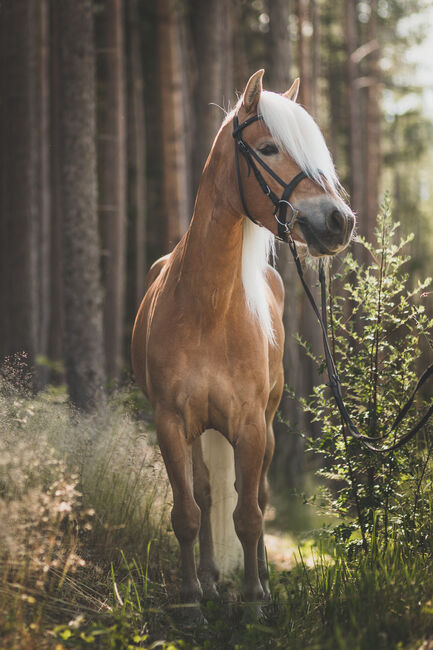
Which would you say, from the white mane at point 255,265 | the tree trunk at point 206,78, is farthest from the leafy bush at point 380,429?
the tree trunk at point 206,78

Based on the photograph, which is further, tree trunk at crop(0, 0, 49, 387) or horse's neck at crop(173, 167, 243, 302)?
tree trunk at crop(0, 0, 49, 387)

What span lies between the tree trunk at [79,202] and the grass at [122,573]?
2674 millimetres

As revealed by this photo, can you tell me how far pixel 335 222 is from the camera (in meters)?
3.26

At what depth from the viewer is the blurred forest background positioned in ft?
25.9

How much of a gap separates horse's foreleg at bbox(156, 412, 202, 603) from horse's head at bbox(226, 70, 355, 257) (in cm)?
134

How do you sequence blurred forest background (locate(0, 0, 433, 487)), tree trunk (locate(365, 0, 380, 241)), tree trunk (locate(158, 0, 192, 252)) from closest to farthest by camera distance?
blurred forest background (locate(0, 0, 433, 487)) → tree trunk (locate(158, 0, 192, 252)) → tree trunk (locate(365, 0, 380, 241))

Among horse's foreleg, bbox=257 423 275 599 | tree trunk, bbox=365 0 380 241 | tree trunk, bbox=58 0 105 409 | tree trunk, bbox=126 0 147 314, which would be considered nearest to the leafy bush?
horse's foreleg, bbox=257 423 275 599

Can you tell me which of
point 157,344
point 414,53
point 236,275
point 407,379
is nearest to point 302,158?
point 236,275

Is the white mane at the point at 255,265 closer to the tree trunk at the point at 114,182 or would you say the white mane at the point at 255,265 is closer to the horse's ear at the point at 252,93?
the horse's ear at the point at 252,93

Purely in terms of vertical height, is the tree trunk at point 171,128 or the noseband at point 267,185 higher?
the tree trunk at point 171,128

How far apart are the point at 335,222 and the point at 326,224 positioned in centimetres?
5

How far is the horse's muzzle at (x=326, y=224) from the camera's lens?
10.6ft

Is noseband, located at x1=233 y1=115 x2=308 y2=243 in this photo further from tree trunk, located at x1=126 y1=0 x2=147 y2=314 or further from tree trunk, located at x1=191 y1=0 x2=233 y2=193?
tree trunk, located at x1=126 y1=0 x2=147 y2=314

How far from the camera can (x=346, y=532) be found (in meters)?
4.17
